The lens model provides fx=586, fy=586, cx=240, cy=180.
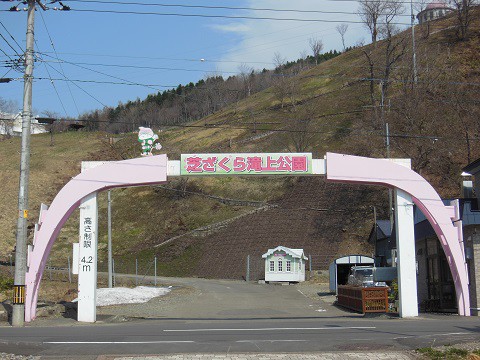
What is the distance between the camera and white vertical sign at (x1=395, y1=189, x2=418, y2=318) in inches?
811

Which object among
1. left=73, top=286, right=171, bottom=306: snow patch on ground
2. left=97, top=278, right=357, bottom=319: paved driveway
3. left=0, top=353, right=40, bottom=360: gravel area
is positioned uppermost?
left=0, top=353, right=40, bottom=360: gravel area

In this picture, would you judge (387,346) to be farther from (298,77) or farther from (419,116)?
(298,77)

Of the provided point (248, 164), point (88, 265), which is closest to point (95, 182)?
point (88, 265)

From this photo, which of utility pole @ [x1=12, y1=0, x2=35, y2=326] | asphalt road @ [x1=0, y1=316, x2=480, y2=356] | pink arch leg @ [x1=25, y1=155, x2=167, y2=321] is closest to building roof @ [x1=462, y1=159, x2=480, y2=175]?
asphalt road @ [x1=0, y1=316, x2=480, y2=356]

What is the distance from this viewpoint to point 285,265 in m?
45.4

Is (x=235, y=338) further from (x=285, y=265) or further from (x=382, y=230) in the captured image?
(x=285, y=265)

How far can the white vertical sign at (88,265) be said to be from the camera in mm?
20219

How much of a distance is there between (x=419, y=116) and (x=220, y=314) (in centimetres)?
3359

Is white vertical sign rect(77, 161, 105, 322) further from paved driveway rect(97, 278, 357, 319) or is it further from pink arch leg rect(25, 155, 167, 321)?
paved driveway rect(97, 278, 357, 319)

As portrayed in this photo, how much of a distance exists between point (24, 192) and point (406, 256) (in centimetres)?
1365

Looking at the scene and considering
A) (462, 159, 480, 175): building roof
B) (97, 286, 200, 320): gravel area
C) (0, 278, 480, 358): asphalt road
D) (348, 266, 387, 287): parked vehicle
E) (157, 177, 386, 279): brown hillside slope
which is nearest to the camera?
(0, 278, 480, 358): asphalt road

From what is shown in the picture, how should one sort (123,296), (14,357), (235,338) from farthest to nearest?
(123,296)
(235,338)
(14,357)

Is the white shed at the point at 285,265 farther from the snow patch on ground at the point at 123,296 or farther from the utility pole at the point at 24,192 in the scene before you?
the utility pole at the point at 24,192

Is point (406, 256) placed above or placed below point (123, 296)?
above
